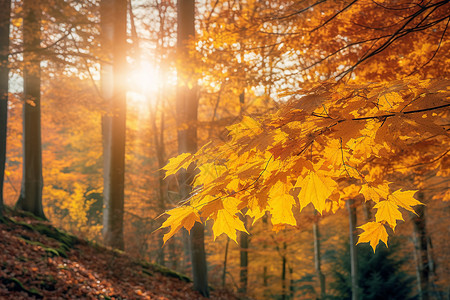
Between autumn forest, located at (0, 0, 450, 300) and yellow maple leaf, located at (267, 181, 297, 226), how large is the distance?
0.01 meters

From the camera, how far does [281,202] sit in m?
2.05

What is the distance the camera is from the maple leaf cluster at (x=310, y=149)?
1.61m

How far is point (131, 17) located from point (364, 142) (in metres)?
14.8

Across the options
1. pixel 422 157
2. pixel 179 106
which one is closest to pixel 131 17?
pixel 179 106

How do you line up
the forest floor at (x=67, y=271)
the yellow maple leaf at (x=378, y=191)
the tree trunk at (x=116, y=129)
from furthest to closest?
the tree trunk at (x=116, y=129) → the forest floor at (x=67, y=271) → the yellow maple leaf at (x=378, y=191)

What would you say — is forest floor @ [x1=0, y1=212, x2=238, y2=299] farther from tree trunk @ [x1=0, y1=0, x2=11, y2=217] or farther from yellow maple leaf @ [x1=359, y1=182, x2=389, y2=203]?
yellow maple leaf @ [x1=359, y1=182, x2=389, y2=203]

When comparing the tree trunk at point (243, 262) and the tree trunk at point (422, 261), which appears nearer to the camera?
the tree trunk at point (422, 261)

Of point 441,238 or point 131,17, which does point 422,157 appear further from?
point 131,17

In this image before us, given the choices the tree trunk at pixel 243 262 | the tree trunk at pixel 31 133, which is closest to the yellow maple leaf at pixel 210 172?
the tree trunk at pixel 31 133

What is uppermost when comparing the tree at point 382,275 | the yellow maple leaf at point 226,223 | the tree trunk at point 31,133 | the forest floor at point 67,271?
the tree trunk at point 31,133

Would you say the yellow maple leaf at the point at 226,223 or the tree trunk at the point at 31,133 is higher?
the tree trunk at the point at 31,133

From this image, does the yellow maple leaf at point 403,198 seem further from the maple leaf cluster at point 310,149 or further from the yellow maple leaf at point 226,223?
the yellow maple leaf at point 226,223

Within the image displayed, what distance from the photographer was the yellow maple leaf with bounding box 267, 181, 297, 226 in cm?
200

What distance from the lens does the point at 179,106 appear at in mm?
9133
